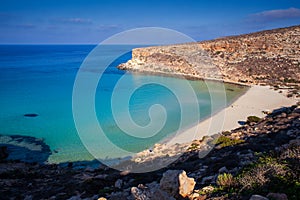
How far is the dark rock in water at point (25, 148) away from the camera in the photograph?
17188 millimetres

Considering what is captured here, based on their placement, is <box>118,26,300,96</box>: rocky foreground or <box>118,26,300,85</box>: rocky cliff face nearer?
<box>118,26,300,96</box>: rocky foreground

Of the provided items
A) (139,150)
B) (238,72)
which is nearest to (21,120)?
(139,150)

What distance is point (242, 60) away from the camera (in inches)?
2016

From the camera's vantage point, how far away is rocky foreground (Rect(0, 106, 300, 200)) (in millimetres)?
5949

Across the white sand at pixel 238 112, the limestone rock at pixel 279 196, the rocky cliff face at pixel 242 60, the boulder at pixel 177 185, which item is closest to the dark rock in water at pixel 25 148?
the white sand at pixel 238 112

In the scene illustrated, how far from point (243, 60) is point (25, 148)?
4362cm

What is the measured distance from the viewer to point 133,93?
40062 mm

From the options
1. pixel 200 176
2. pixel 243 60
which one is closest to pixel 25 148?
pixel 200 176

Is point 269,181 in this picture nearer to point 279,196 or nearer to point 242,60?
point 279,196

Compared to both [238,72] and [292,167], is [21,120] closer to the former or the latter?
[292,167]

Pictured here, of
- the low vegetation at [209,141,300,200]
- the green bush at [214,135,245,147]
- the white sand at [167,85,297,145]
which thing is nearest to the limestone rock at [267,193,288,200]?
the low vegetation at [209,141,300,200]

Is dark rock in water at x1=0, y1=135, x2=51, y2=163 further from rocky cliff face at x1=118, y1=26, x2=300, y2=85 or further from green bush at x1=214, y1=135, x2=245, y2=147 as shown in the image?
rocky cliff face at x1=118, y1=26, x2=300, y2=85

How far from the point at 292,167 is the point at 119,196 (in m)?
4.62

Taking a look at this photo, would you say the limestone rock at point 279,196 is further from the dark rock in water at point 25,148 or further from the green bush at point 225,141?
the dark rock in water at point 25,148
